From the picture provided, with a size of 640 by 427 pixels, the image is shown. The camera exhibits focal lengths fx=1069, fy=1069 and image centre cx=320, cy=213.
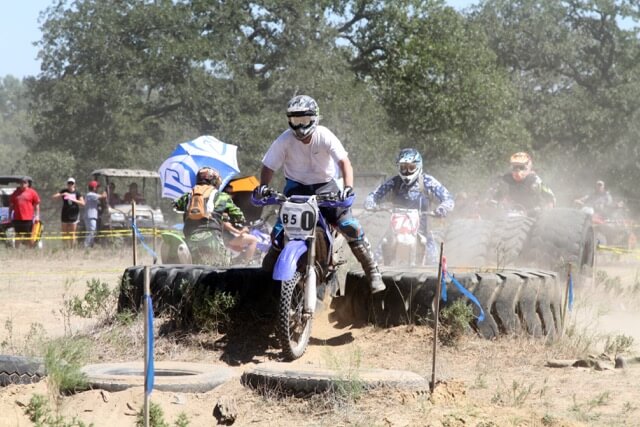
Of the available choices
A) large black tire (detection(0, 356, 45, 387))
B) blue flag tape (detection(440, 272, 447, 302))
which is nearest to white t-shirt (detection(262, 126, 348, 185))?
blue flag tape (detection(440, 272, 447, 302))

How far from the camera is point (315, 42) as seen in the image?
33.5 meters

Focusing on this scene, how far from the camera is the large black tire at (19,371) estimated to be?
257 inches

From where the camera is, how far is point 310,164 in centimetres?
822

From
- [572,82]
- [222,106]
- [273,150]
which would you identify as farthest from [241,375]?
[572,82]

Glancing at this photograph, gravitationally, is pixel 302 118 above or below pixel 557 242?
above

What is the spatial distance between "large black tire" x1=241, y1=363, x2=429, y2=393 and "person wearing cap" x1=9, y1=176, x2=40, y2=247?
1638 cm

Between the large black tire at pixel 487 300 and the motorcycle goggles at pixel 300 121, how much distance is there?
1456 millimetres

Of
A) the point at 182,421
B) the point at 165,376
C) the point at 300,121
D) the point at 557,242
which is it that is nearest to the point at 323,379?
the point at 182,421

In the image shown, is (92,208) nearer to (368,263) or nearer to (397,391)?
(368,263)

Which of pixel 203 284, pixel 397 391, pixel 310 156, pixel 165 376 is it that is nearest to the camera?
pixel 397 391

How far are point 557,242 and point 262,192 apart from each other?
15.8ft

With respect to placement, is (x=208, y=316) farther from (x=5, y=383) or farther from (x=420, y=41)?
(x=420, y=41)

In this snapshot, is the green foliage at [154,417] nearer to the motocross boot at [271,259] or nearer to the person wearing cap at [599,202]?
the motocross boot at [271,259]

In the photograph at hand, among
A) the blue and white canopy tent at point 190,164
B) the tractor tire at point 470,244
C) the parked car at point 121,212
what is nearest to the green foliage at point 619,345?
the tractor tire at point 470,244
